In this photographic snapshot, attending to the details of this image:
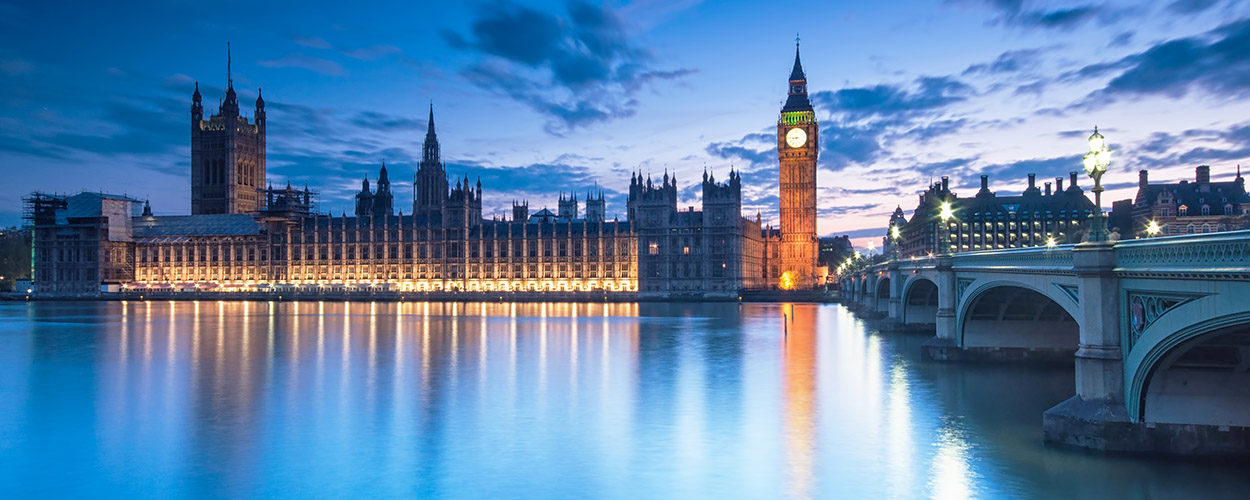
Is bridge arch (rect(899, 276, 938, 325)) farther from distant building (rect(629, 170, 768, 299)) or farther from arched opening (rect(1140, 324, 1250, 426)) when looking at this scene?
distant building (rect(629, 170, 768, 299))

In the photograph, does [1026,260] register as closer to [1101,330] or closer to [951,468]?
[1101,330]

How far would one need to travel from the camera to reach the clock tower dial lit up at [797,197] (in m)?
158

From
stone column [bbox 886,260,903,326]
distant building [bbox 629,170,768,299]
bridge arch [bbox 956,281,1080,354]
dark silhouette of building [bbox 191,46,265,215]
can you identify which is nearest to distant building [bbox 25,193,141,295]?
dark silhouette of building [bbox 191,46,265,215]

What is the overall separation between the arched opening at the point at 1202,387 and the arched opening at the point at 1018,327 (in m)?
19.9

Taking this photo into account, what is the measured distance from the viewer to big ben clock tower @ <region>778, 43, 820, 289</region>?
157875mm

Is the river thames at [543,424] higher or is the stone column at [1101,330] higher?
the stone column at [1101,330]

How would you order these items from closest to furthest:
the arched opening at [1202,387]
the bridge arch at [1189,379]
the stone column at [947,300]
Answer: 1. the bridge arch at [1189,379]
2. the arched opening at [1202,387]
3. the stone column at [947,300]

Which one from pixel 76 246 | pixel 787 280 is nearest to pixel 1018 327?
pixel 787 280

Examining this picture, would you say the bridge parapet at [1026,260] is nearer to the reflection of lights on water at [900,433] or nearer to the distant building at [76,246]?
the reflection of lights on water at [900,433]

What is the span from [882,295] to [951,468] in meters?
67.2

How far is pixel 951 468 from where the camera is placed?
2438cm

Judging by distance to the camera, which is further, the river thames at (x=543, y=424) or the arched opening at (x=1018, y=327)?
the arched opening at (x=1018, y=327)

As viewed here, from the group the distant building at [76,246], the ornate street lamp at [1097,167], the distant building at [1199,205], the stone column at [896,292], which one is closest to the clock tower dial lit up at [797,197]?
the distant building at [1199,205]

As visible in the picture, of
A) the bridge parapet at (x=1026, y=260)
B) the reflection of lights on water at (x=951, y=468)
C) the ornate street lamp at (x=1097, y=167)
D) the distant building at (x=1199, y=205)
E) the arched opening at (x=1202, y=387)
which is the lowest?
the reflection of lights on water at (x=951, y=468)
